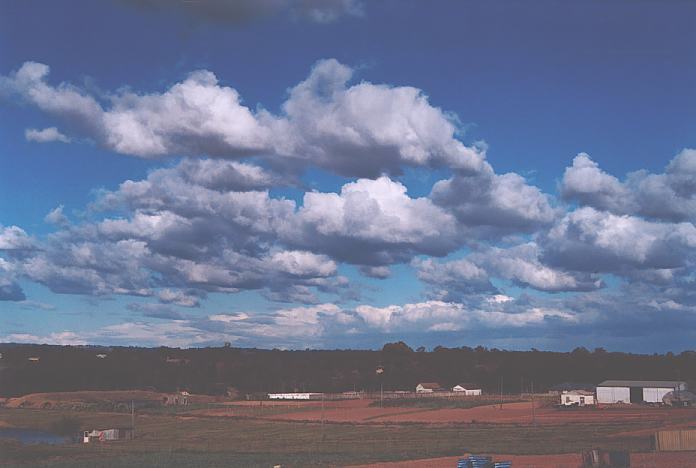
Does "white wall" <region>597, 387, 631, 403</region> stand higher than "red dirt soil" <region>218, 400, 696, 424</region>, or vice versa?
"white wall" <region>597, 387, 631, 403</region>

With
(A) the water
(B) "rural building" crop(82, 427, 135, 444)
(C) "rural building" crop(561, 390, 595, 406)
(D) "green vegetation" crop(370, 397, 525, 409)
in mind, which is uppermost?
(C) "rural building" crop(561, 390, 595, 406)

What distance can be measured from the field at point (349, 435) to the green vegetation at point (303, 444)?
11 centimetres

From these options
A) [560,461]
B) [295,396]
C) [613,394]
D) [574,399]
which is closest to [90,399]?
[295,396]

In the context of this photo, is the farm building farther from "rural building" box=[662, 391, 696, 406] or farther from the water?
the water

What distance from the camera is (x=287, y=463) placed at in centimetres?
5478

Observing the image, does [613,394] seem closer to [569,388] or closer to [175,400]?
[569,388]

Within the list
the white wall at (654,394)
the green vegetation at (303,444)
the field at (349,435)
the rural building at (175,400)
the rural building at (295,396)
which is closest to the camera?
the field at (349,435)

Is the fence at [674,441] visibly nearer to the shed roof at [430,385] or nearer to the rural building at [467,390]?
the rural building at [467,390]

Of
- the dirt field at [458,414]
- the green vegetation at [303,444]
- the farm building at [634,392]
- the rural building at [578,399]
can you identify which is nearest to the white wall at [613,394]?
the farm building at [634,392]

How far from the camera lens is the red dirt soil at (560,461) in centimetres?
4788

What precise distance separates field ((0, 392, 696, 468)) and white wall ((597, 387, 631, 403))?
53.3 ft

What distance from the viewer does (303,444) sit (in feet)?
260

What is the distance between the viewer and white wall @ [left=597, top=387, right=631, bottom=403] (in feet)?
463

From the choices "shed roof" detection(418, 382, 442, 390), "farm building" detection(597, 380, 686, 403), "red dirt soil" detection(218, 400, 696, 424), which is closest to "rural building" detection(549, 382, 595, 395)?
"farm building" detection(597, 380, 686, 403)
